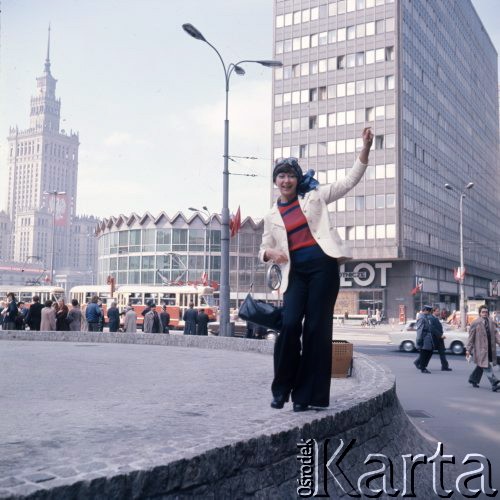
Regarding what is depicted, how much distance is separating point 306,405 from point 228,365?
18.0ft

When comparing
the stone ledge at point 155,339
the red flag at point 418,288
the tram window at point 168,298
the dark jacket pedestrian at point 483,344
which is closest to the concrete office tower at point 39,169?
the red flag at point 418,288

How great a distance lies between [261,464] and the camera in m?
2.94

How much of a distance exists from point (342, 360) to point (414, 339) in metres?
15.7

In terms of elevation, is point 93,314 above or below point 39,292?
below

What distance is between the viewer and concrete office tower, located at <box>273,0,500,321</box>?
188 feet

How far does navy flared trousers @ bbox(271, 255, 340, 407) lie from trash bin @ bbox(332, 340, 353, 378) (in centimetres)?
400

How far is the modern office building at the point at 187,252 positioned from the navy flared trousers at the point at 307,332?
66.6 meters

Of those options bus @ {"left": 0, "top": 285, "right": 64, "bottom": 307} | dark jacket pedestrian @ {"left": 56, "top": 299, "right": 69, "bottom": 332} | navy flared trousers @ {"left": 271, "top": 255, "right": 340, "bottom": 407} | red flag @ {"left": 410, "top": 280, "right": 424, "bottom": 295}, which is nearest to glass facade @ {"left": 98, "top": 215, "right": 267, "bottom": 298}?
red flag @ {"left": 410, "top": 280, "right": 424, "bottom": 295}

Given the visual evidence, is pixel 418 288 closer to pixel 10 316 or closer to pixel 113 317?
pixel 113 317

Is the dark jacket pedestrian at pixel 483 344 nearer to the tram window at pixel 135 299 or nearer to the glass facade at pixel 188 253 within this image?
the tram window at pixel 135 299

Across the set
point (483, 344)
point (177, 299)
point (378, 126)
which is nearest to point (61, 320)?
point (483, 344)

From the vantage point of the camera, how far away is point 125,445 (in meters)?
2.91

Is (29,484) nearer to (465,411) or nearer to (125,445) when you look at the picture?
(125,445)

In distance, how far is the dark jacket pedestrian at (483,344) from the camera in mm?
11695
